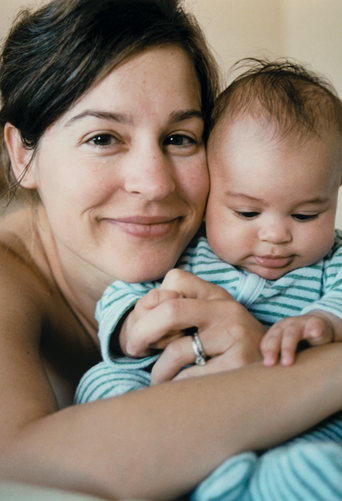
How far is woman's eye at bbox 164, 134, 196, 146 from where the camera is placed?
1.12 meters

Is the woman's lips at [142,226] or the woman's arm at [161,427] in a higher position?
the woman's lips at [142,226]

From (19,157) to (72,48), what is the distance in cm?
35

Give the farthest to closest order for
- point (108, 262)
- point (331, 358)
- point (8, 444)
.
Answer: point (108, 262) → point (331, 358) → point (8, 444)

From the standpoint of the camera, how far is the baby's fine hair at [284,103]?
40.5 inches

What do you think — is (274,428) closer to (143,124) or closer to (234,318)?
(234,318)

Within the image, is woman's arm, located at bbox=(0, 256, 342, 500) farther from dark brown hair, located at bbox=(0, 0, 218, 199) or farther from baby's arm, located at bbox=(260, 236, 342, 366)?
dark brown hair, located at bbox=(0, 0, 218, 199)

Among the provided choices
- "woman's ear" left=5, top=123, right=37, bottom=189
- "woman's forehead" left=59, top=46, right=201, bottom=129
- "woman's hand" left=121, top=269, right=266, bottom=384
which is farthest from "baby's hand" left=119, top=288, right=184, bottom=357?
"woman's ear" left=5, top=123, right=37, bottom=189

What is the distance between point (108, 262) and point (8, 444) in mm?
494

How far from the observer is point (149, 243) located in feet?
3.65

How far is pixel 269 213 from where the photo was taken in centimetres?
104

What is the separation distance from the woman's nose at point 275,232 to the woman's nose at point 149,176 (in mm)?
231

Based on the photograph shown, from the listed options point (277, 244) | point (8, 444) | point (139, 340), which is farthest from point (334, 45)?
point (8, 444)

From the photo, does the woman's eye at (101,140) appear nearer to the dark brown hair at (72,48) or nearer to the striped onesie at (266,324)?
the dark brown hair at (72,48)

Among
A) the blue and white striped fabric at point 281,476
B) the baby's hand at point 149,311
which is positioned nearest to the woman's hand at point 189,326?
the baby's hand at point 149,311
